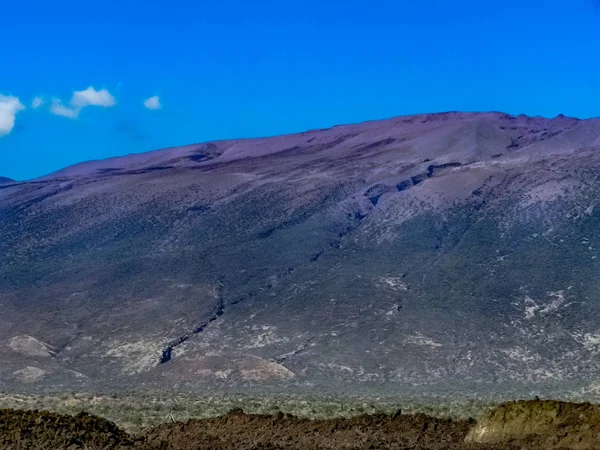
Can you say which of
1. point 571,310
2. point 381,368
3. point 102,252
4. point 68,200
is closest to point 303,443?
point 381,368

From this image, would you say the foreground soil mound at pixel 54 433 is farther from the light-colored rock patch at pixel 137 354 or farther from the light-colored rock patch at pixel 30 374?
the light-colored rock patch at pixel 137 354

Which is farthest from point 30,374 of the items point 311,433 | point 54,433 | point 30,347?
point 311,433

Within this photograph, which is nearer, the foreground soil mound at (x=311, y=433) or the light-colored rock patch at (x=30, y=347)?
the foreground soil mound at (x=311, y=433)

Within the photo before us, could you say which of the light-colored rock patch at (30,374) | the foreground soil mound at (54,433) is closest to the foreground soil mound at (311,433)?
the foreground soil mound at (54,433)

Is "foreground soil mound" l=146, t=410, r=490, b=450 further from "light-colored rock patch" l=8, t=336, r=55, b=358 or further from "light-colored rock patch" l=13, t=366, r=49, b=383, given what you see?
"light-colored rock patch" l=8, t=336, r=55, b=358

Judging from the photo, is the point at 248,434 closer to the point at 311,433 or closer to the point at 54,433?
the point at 311,433

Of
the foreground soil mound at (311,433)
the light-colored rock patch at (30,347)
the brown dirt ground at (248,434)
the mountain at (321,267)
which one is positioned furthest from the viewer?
the light-colored rock patch at (30,347)

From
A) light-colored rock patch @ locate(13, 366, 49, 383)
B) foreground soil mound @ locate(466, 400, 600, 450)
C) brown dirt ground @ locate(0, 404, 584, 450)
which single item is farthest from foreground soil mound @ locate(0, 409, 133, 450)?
light-colored rock patch @ locate(13, 366, 49, 383)
